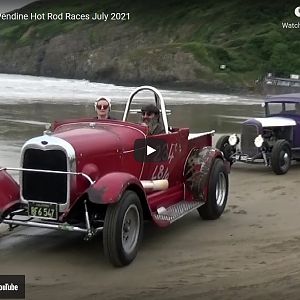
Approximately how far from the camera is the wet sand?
5047mm

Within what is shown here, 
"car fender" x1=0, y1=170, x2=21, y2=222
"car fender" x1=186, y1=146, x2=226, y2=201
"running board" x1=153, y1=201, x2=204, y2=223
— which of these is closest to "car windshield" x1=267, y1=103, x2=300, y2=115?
"car fender" x1=186, y1=146, x2=226, y2=201

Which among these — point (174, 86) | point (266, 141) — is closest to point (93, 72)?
point (174, 86)

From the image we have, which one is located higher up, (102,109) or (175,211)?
(102,109)

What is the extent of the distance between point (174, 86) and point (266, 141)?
41.0 meters

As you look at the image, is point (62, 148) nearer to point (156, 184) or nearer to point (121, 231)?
point (121, 231)


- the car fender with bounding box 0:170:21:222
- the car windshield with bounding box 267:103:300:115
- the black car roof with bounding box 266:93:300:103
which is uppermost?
the black car roof with bounding box 266:93:300:103

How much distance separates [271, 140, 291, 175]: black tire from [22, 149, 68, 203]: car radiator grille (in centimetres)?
617

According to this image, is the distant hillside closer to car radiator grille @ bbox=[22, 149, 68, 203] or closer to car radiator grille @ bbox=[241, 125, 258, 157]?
car radiator grille @ bbox=[241, 125, 258, 157]

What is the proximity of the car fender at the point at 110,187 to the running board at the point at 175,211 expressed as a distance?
2.35ft

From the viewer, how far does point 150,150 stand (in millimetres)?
6598

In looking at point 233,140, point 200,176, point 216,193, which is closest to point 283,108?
point 233,140

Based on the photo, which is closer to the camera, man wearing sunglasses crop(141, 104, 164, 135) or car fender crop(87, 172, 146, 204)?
car fender crop(87, 172, 146, 204)

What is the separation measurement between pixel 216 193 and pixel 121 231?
7.71 ft

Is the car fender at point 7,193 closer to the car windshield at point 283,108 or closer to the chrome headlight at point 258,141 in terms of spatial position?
the chrome headlight at point 258,141
